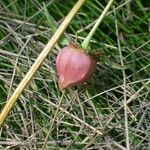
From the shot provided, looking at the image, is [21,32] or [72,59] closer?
[72,59]

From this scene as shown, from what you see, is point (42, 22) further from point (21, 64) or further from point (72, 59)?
point (72, 59)

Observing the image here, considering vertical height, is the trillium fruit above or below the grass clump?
above

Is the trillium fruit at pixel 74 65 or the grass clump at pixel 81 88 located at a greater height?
the trillium fruit at pixel 74 65

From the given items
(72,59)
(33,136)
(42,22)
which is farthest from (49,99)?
(72,59)

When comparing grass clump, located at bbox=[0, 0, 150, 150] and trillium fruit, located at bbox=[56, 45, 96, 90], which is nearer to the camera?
trillium fruit, located at bbox=[56, 45, 96, 90]

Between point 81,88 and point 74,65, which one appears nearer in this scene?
point 74,65

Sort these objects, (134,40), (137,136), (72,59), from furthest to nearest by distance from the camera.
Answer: (134,40), (137,136), (72,59)

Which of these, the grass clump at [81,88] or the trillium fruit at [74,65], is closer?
the trillium fruit at [74,65]

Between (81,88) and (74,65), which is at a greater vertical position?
(74,65)
